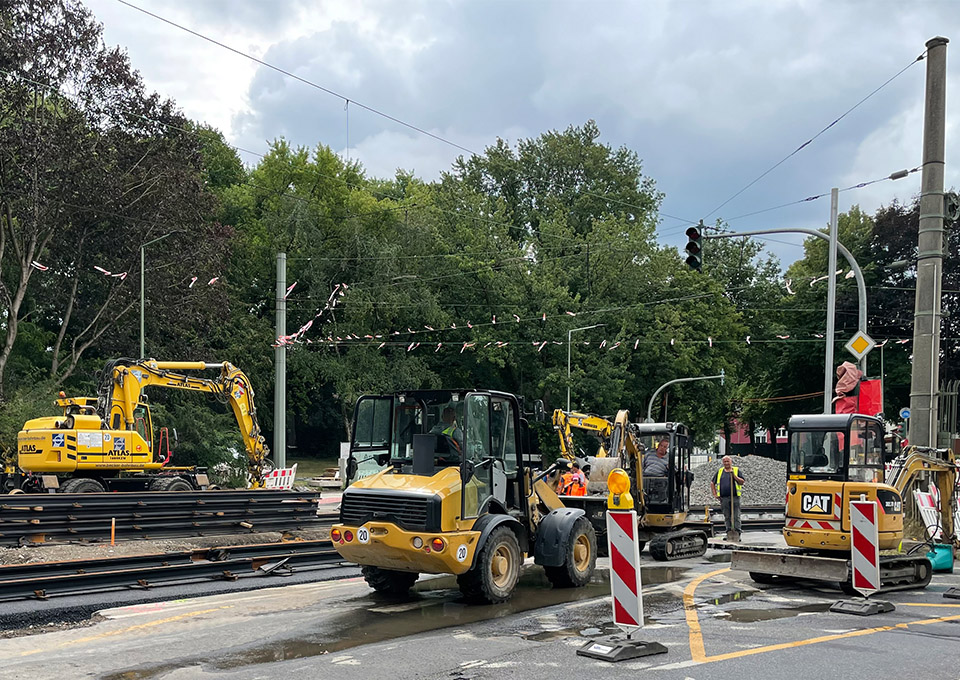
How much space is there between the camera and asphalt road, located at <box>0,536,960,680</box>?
7836mm

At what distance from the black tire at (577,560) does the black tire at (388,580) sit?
1.86m

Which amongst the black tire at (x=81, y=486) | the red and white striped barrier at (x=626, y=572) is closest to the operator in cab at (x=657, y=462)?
the red and white striped barrier at (x=626, y=572)

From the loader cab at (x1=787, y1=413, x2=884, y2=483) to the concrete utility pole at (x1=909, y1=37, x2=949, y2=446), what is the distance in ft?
7.06

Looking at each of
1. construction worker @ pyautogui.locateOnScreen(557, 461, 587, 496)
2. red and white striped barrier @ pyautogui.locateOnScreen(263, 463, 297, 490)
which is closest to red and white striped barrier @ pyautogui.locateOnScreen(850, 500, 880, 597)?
construction worker @ pyautogui.locateOnScreen(557, 461, 587, 496)

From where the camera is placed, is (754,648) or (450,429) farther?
(450,429)

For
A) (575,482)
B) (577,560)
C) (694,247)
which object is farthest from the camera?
(694,247)

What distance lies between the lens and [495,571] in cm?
1109

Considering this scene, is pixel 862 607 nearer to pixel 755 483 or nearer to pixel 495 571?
pixel 495 571

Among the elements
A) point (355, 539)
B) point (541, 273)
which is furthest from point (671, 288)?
point (355, 539)

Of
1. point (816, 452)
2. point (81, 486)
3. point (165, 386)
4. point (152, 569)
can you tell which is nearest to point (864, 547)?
point (816, 452)

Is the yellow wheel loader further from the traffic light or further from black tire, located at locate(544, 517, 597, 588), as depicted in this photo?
the traffic light

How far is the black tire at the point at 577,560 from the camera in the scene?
1209cm

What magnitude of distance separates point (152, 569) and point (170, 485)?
10271mm

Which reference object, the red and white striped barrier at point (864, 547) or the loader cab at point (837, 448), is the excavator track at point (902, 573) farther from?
the loader cab at point (837, 448)
